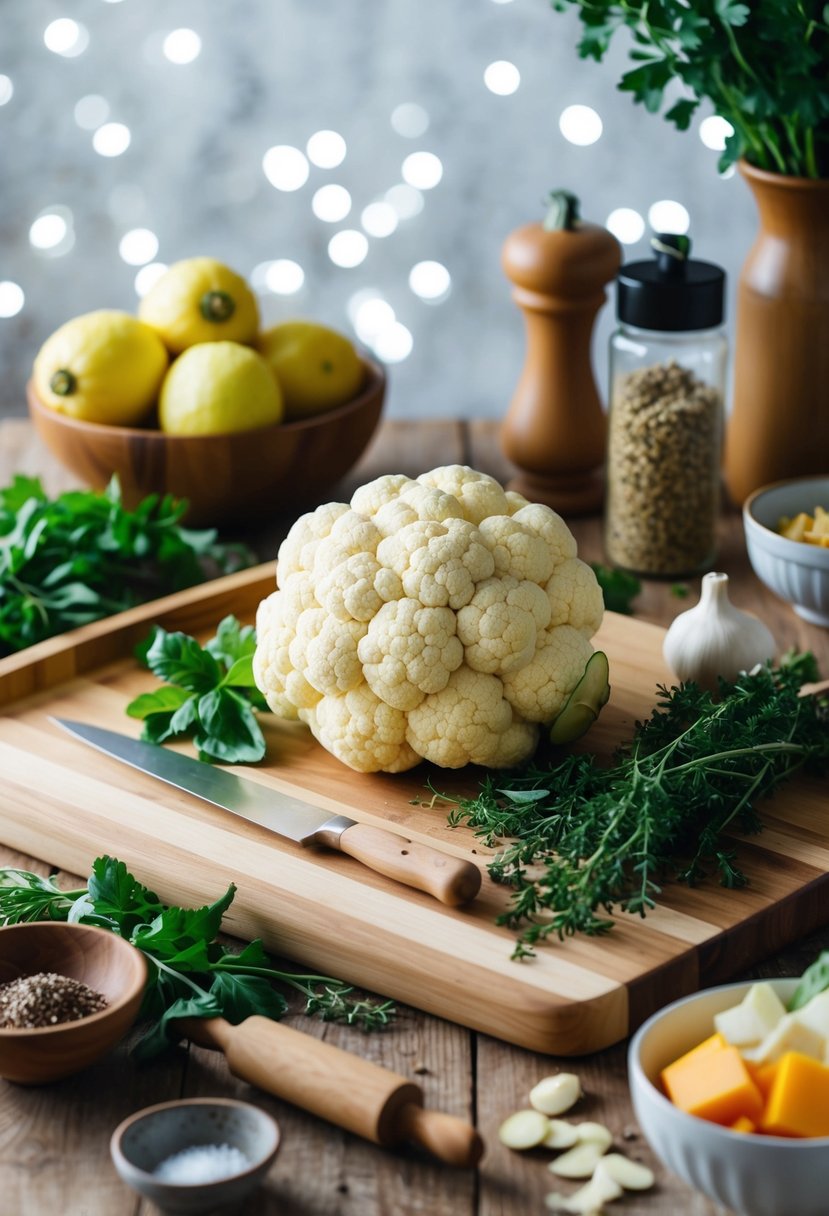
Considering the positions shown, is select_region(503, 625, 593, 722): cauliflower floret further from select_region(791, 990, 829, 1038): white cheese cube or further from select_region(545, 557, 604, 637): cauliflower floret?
select_region(791, 990, 829, 1038): white cheese cube

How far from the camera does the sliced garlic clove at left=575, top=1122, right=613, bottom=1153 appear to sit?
925 millimetres

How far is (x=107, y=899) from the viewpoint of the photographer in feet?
3.61

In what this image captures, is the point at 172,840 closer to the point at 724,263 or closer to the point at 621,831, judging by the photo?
the point at 621,831

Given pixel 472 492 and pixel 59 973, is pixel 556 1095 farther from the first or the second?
pixel 472 492

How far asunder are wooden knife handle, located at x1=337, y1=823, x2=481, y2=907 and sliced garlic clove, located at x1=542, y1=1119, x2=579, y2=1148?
0.19m

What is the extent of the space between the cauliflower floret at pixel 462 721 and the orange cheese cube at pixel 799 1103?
0.46m

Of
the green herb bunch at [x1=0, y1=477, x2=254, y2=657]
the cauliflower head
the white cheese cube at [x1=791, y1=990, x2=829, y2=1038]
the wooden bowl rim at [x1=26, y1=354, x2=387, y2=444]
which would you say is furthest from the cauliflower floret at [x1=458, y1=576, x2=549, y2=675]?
the wooden bowl rim at [x1=26, y1=354, x2=387, y2=444]

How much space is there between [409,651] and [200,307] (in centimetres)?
85

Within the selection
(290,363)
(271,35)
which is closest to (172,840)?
(290,363)

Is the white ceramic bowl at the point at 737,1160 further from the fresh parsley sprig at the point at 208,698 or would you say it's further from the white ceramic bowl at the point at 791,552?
the white ceramic bowl at the point at 791,552

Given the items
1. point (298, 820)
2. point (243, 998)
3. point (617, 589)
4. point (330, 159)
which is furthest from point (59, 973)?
point (330, 159)

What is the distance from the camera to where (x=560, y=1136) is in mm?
930

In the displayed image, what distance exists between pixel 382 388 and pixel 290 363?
14 cm

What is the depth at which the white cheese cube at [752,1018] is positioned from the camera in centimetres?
87
